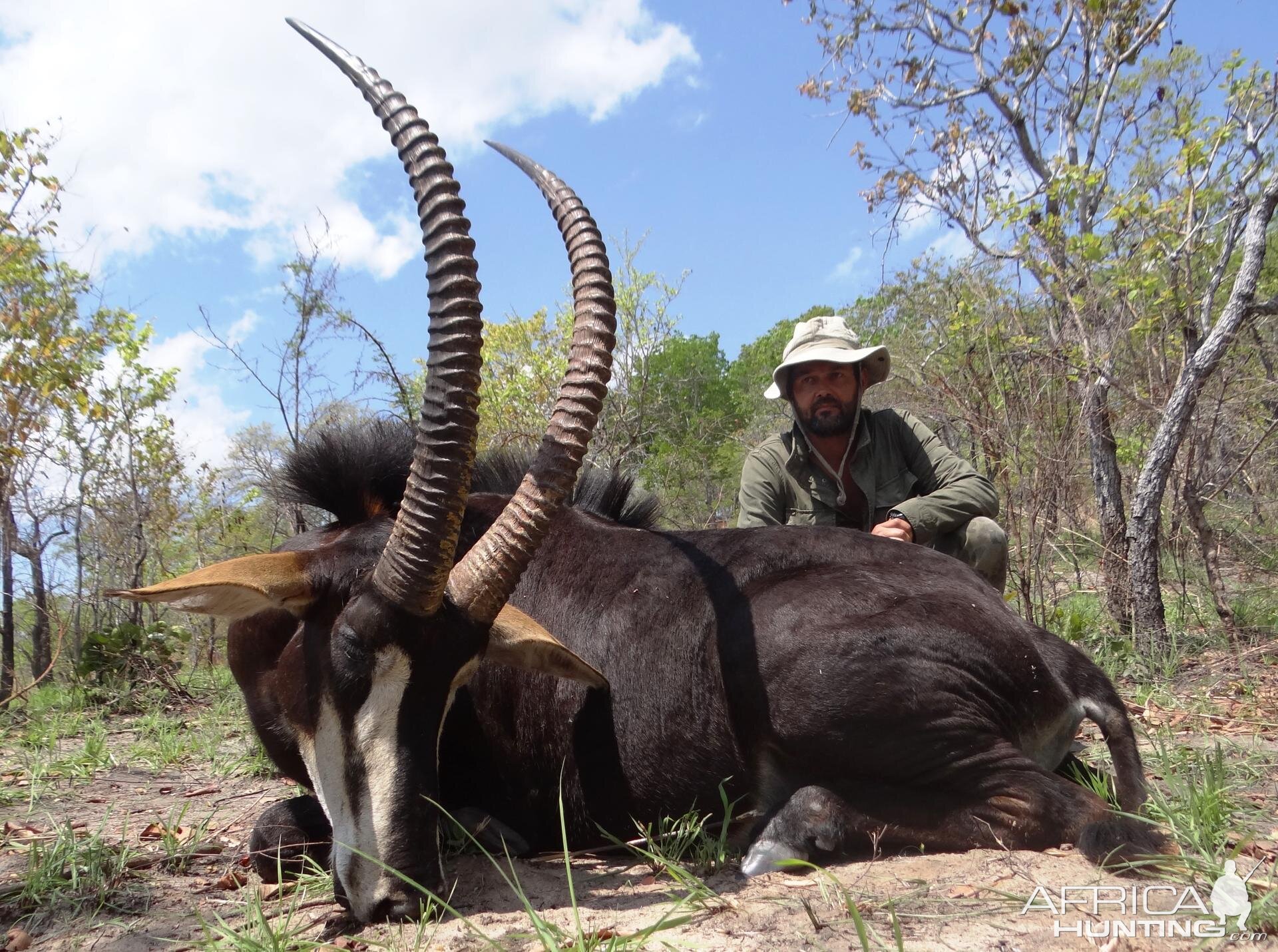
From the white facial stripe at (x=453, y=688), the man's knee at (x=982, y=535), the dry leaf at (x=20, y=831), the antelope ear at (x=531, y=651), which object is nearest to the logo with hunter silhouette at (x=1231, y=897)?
the antelope ear at (x=531, y=651)

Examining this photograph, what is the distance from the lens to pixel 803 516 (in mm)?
5594

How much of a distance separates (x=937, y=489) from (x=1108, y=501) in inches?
104

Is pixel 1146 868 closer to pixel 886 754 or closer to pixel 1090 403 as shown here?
pixel 886 754

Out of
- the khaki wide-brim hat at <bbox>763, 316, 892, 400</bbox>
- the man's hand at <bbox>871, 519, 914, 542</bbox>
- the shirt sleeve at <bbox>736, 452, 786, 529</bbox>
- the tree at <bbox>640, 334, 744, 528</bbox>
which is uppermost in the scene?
the tree at <bbox>640, 334, 744, 528</bbox>

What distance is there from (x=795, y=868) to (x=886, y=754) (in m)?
0.47

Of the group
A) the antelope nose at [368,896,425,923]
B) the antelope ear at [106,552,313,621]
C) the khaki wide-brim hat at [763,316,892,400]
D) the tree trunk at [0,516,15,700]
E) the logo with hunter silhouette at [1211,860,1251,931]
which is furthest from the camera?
the tree trunk at [0,516,15,700]

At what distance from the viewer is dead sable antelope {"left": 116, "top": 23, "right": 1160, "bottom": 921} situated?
103 inches

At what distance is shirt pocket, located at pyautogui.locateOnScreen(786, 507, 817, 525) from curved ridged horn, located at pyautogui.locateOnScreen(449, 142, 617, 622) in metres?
2.67

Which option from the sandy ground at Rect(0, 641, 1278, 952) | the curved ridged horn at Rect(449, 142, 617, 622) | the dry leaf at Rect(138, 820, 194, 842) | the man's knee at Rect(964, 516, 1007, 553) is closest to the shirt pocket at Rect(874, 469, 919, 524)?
the man's knee at Rect(964, 516, 1007, 553)

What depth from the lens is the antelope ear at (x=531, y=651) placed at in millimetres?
2969

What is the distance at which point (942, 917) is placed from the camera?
2.30 m

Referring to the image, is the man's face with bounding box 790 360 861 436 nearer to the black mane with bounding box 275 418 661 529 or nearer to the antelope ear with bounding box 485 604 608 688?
the black mane with bounding box 275 418 661 529

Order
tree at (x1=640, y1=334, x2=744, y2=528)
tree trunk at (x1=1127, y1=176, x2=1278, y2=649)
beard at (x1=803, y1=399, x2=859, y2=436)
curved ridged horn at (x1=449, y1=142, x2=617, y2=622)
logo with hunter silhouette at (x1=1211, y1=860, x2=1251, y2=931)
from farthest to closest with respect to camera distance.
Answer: tree at (x1=640, y1=334, x2=744, y2=528) < tree trunk at (x1=1127, y1=176, x2=1278, y2=649) < beard at (x1=803, y1=399, x2=859, y2=436) < curved ridged horn at (x1=449, y1=142, x2=617, y2=622) < logo with hunter silhouette at (x1=1211, y1=860, x2=1251, y2=931)

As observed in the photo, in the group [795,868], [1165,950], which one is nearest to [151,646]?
[795,868]
